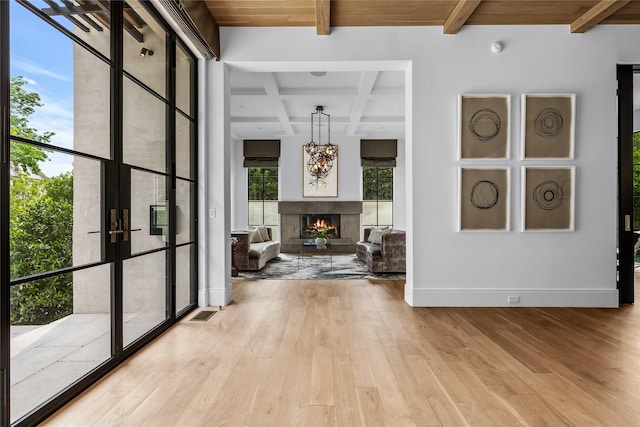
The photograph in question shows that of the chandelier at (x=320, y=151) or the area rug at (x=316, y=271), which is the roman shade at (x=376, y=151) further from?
the area rug at (x=316, y=271)

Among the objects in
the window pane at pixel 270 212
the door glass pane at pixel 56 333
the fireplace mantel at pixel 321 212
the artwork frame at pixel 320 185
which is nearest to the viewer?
the door glass pane at pixel 56 333

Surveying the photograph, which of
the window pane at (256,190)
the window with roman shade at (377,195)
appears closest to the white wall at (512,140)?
the window with roman shade at (377,195)

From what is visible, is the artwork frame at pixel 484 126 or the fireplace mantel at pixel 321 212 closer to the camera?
the artwork frame at pixel 484 126

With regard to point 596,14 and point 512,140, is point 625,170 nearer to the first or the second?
point 512,140

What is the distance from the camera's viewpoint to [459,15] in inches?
140

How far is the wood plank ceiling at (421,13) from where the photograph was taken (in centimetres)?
349

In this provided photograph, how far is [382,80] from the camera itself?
5.88 m

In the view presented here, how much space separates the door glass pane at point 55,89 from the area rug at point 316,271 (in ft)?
12.2

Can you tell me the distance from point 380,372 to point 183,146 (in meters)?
2.85

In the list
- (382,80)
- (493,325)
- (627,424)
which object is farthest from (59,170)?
(382,80)

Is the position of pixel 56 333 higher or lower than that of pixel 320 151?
lower

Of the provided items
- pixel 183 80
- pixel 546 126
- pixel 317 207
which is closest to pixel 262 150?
pixel 317 207

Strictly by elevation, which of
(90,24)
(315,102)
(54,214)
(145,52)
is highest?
(315,102)

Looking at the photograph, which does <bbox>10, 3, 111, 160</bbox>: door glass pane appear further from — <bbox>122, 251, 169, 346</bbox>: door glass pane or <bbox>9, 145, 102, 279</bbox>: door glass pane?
<bbox>122, 251, 169, 346</bbox>: door glass pane
